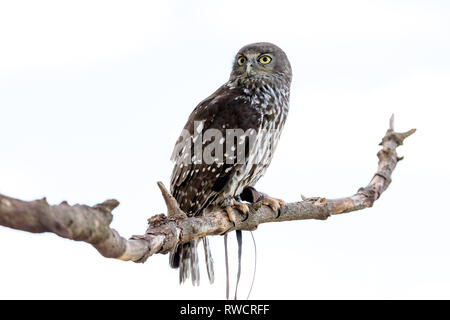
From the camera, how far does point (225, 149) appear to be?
422 cm

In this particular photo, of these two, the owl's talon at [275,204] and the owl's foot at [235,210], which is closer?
the owl's foot at [235,210]

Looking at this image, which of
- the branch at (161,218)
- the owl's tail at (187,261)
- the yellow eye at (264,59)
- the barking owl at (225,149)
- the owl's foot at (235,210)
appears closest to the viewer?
the branch at (161,218)

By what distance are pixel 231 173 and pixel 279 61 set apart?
1.12m

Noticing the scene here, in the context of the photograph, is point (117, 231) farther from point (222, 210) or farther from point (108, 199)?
point (222, 210)

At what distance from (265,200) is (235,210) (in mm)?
336

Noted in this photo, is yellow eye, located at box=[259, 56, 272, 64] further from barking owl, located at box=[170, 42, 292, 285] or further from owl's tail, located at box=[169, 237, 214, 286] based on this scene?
owl's tail, located at box=[169, 237, 214, 286]

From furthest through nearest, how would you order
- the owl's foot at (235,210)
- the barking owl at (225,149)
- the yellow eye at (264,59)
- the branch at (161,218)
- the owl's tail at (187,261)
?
1. the yellow eye at (264,59)
2. the owl's tail at (187,261)
3. the barking owl at (225,149)
4. the owl's foot at (235,210)
5. the branch at (161,218)

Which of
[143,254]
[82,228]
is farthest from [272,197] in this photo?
[82,228]

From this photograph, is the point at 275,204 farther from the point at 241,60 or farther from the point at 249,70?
the point at 241,60

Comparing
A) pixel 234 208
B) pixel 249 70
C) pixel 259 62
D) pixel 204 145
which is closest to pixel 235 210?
pixel 234 208

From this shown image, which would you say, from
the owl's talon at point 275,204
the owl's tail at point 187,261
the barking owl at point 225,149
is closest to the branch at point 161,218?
the owl's talon at point 275,204

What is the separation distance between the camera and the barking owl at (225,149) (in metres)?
4.22

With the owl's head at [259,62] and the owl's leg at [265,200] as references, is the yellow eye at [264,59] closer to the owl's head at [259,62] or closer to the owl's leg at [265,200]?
the owl's head at [259,62]

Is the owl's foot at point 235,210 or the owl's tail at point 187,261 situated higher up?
the owl's foot at point 235,210
